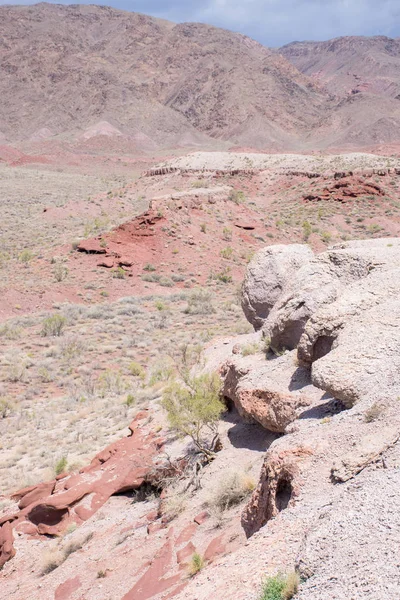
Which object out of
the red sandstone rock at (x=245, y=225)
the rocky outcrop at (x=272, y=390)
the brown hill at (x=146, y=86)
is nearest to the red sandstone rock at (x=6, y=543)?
the rocky outcrop at (x=272, y=390)

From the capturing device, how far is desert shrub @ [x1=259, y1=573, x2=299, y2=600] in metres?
3.10

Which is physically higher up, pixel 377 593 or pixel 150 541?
pixel 377 593

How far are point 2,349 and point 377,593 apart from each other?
46.9ft

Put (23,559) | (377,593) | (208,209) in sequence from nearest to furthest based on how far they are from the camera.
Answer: (377,593), (23,559), (208,209)

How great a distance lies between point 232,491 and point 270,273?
465cm

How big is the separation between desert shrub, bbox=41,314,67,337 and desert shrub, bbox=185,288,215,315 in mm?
4481


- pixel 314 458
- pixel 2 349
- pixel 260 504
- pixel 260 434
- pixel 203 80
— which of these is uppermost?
pixel 203 80

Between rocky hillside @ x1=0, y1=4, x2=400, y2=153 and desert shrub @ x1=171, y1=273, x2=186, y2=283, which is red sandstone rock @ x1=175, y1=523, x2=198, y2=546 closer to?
desert shrub @ x1=171, y1=273, x2=186, y2=283

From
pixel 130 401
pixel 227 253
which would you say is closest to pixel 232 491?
pixel 130 401

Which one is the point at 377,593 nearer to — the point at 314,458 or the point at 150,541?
the point at 314,458

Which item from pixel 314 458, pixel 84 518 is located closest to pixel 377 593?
pixel 314 458

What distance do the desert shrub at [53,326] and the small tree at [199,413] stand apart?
10024mm

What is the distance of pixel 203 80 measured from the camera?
4540 inches

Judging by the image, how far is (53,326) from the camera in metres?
16.9
